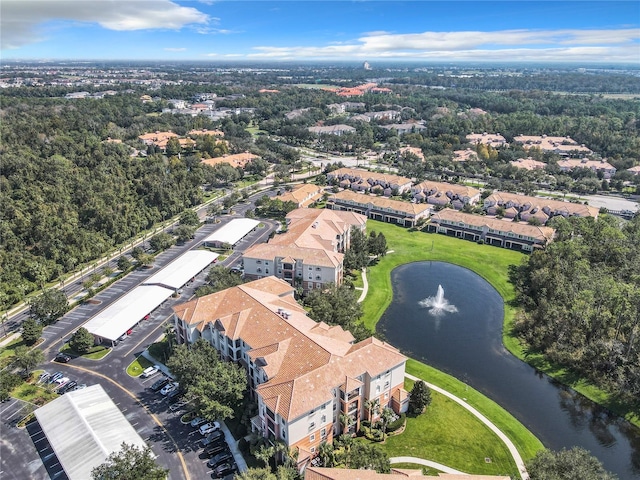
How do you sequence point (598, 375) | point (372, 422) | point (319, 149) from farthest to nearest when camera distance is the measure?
point (319, 149) < point (598, 375) < point (372, 422)

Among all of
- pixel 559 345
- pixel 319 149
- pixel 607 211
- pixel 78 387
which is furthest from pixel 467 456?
pixel 319 149

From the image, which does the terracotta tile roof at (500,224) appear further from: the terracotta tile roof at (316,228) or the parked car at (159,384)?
the parked car at (159,384)

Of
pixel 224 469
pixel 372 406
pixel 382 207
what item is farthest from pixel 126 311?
pixel 382 207

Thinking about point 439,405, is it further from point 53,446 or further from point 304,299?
point 53,446

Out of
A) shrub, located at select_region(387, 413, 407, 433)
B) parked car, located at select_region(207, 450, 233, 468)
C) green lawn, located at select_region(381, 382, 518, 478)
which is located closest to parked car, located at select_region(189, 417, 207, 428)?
parked car, located at select_region(207, 450, 233, 468)

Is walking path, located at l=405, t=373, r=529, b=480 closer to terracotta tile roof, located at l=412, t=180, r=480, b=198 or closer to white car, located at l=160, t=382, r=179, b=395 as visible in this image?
white car, located at l=160, t=382, r=179, b=395

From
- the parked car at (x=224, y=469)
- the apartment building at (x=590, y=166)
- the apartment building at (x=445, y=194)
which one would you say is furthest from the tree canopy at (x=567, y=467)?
the apartment building at (x=590, y=166)
